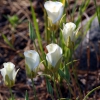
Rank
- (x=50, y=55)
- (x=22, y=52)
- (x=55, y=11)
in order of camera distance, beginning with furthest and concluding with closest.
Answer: (x=22, y=52)
(x=55, y=11)
(x=50, y=55)

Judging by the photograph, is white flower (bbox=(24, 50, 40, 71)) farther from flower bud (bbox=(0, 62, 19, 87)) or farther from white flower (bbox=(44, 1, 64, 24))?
white flower (bbox=(44, 1, 64, 24))

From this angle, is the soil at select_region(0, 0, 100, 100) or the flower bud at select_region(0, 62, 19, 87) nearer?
the flower bud at select_region(0, 62, 19, 87)

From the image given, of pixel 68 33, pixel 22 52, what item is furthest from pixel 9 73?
pixel 22 52

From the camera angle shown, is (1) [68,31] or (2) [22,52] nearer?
(1) [68,31]

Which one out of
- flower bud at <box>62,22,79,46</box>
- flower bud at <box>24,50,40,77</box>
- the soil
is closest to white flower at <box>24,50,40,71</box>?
flower bud at <box>24,50,40,77</box>

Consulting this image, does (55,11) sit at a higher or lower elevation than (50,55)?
higher

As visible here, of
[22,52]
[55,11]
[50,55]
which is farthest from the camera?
[22,52]

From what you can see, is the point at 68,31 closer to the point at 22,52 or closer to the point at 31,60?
the point at 31,60
